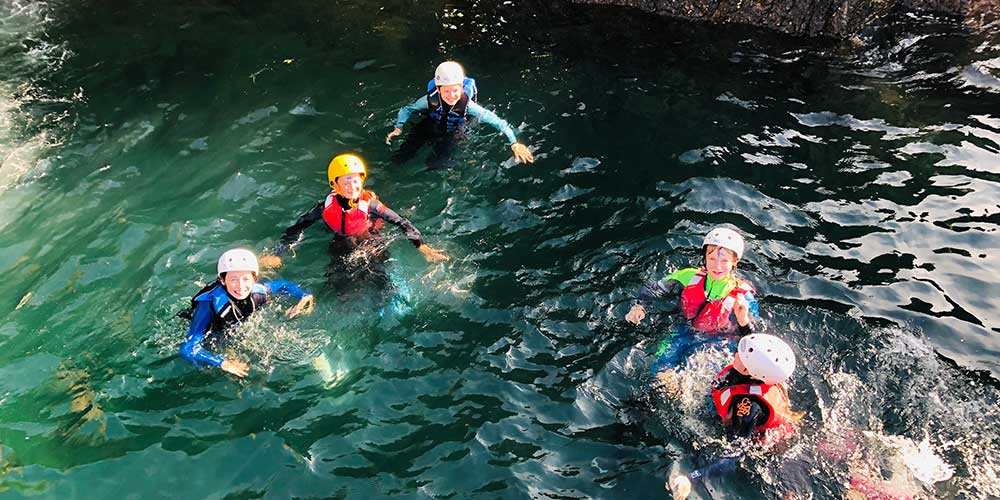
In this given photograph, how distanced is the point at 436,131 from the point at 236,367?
185 inches

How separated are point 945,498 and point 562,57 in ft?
28.9

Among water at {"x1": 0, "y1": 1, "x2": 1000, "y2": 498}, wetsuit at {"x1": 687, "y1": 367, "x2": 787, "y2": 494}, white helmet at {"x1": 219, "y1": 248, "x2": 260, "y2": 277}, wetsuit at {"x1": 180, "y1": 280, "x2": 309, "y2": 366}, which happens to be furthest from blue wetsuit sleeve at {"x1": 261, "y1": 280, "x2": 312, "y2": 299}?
wetsuit at {"x1": 687, "y1": 367, "x2": 787, "y2": 494}

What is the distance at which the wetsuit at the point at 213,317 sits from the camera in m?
7.05

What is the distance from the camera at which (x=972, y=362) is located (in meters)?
7.21

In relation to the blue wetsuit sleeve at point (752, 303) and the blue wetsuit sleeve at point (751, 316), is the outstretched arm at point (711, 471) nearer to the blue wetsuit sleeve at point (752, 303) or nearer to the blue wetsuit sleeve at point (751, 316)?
the blue wetsuit sleeve at point (751, 316)

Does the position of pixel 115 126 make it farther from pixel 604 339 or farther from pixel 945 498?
pixel 945 498

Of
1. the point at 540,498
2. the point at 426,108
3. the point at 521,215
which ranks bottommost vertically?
the point at 540,498

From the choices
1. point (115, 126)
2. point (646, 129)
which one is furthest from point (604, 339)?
point (115, 126)

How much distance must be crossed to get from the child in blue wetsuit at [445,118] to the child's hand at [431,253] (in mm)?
1918

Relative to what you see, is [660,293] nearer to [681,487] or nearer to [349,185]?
[681,487]

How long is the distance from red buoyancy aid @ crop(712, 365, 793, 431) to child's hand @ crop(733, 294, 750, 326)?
722mm

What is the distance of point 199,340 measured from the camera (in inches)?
282

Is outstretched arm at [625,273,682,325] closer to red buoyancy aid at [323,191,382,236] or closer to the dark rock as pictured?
red buoyancy aid at [323,191,382,236]

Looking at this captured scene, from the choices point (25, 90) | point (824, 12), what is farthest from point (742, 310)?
point (25, 90)
